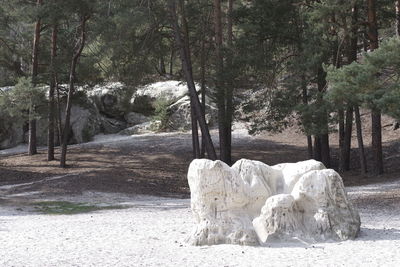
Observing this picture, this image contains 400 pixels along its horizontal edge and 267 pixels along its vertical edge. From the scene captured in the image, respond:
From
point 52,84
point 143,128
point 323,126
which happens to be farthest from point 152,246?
point 143,128

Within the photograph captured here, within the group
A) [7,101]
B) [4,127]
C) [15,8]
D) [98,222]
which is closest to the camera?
[98,222]

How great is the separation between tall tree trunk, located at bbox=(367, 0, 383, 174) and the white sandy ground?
6.28m

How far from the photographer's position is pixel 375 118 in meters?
18.8

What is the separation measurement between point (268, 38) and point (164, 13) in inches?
158

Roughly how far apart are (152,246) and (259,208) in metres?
1.85

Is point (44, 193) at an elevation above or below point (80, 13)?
below

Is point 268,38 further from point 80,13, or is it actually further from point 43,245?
point 43,245

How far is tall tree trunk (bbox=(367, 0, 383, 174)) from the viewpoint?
17.7 metres

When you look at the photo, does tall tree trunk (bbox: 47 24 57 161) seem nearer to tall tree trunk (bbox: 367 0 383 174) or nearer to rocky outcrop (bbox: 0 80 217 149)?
rocky outcrop (bbox: 0 80 217 149)

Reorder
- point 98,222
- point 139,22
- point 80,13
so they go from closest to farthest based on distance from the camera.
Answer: point 98,222 < point 139,22 < point 80,13

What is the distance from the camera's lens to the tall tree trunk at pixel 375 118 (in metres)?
17.7

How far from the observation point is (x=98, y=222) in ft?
38.9

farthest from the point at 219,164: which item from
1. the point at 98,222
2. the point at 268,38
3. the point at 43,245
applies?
the point at 268,38

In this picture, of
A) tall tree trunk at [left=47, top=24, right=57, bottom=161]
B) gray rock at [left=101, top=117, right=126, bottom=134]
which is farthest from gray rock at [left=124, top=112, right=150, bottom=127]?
tall tree trunk at [left=47, top=24, right=57, bottom=161]
